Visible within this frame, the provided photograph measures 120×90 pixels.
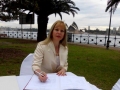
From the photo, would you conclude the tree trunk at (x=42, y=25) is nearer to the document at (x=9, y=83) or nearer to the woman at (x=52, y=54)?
the woman at (x=52, y=54)

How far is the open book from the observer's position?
6.09ft

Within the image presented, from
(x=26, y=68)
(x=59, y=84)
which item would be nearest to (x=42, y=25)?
(x=26, y=68)

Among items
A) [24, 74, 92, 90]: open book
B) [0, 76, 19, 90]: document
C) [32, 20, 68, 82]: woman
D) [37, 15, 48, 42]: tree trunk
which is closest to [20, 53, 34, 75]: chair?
[32, 20, 68, 82]: woman

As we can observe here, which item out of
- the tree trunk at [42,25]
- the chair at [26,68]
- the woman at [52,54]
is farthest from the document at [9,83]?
the tree trunk at [42,25]

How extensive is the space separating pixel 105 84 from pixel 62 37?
376 centimetres

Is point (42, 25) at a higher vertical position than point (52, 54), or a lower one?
higher

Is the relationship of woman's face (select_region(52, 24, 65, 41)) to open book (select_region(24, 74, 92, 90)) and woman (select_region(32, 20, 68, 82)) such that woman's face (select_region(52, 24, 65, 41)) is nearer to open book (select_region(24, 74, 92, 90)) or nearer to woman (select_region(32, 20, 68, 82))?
woman (select_region(32, 20, 68, 82))

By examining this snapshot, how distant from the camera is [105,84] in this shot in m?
6.02

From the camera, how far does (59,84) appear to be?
1937 millimetres

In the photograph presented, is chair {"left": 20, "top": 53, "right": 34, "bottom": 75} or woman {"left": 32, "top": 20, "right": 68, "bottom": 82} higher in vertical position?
woman {"left": 32, "top": 20, "right": 68, "bottom": 82}

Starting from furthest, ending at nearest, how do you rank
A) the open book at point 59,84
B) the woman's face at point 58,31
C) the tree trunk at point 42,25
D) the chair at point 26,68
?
the tree trunk at point 42,25, the chair at point 26,68, the woman's face at point 58,31, the open book at point 59,84

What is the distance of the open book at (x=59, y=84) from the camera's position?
1.85 metres

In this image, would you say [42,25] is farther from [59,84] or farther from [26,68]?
[59,84]

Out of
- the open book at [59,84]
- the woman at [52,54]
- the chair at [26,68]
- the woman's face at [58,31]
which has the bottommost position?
the chair at [26,68]
